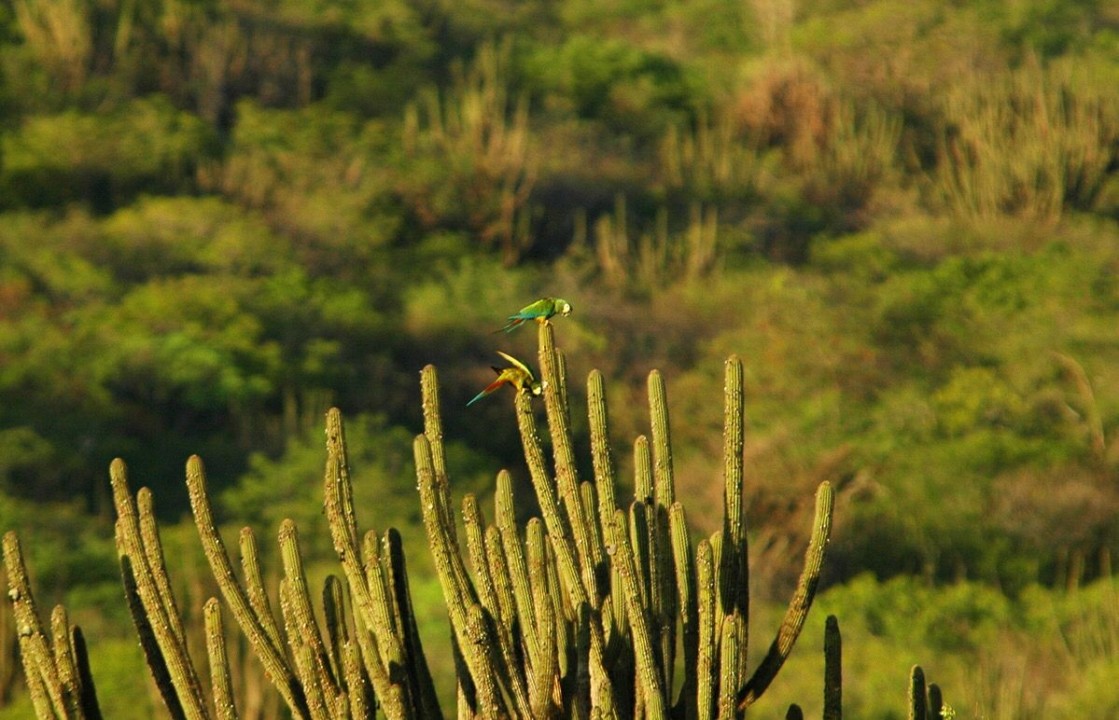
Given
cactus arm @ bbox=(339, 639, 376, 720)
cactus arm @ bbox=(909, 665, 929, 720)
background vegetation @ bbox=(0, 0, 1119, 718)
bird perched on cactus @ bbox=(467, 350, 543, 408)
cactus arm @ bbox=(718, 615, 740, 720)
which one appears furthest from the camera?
background vegetation @ bbox=(0, 0, 1119, 718)

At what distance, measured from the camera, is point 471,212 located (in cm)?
2664

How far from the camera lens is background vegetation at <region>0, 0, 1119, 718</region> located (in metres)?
18.0

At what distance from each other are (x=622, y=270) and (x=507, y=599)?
19.7 m

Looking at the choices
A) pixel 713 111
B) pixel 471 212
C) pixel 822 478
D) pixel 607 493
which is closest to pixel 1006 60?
pixel 713 111

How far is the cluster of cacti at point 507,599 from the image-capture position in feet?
19.4

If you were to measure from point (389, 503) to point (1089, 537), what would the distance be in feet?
19.8

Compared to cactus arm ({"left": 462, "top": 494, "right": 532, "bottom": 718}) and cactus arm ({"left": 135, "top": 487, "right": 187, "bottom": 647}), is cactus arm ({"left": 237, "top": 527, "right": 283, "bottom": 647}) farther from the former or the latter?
cactus arm ({"left": 462, "top": 494, "right": 532, "bottom": 718})

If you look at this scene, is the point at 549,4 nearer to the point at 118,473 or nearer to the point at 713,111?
the point at 713,111

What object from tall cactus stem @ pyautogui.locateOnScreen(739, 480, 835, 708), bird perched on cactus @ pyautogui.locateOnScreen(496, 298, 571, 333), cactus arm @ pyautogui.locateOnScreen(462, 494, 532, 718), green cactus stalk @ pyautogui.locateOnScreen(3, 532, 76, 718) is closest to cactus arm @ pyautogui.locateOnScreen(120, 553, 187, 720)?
green cactus stalk @ pyautogui.locateOnScreen(3, 532, 76, 718)

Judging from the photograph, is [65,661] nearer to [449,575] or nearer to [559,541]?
[449,575]

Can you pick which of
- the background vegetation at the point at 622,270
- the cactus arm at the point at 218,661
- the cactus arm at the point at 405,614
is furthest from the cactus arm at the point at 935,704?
the background vegetation at the point at 622,270

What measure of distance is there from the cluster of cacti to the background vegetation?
6.93 meters

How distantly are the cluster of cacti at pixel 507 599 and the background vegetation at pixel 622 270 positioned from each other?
22.7 ft

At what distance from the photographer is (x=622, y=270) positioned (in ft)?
83.9
